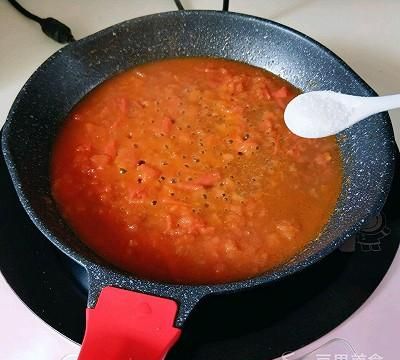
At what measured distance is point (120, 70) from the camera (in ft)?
3.88

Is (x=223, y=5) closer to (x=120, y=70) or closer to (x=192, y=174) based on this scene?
(x=120, y=70)

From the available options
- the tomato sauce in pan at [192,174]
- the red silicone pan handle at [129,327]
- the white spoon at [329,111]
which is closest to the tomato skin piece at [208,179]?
the tomato sauce in pan at [192,174]

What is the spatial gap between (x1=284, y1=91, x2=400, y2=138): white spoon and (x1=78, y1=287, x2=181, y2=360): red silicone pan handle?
430 millimetres

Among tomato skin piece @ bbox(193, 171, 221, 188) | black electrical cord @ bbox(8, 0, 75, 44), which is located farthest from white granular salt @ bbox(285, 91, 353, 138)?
black electrical cord @ bbox(8, 0, 75, 44)

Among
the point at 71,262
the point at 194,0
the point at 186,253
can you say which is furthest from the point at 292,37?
the point at 71,262

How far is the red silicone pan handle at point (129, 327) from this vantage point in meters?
0.72

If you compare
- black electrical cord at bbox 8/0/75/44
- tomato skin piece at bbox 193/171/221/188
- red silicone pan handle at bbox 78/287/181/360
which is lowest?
red silicone pan handle at bbox 78/287/181/360

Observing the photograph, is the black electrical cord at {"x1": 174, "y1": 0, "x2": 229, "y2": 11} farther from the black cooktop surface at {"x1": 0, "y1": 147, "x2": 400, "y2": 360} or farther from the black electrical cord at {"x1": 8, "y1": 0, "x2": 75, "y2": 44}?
the black cooktop surface at {"x1": 0, "y1": 147, "x2": 400, "y2": 360}

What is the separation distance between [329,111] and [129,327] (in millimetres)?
517

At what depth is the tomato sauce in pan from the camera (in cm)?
92

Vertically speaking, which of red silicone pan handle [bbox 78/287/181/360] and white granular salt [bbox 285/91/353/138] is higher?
white granular salt [bbox 285/91/353/138]

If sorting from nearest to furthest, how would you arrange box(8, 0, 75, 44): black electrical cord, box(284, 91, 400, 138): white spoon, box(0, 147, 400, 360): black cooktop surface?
box(0, 147, 400, 360): black cooktop surface
box(284, 91, 400, 138): white spoon
box(8, 0, 75, 44): black electrical cord

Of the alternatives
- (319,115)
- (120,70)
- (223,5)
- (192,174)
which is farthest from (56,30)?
(319,115)

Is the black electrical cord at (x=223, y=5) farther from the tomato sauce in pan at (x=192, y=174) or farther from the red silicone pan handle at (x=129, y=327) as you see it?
the red silicone pan handle at (x=129, y=327)
